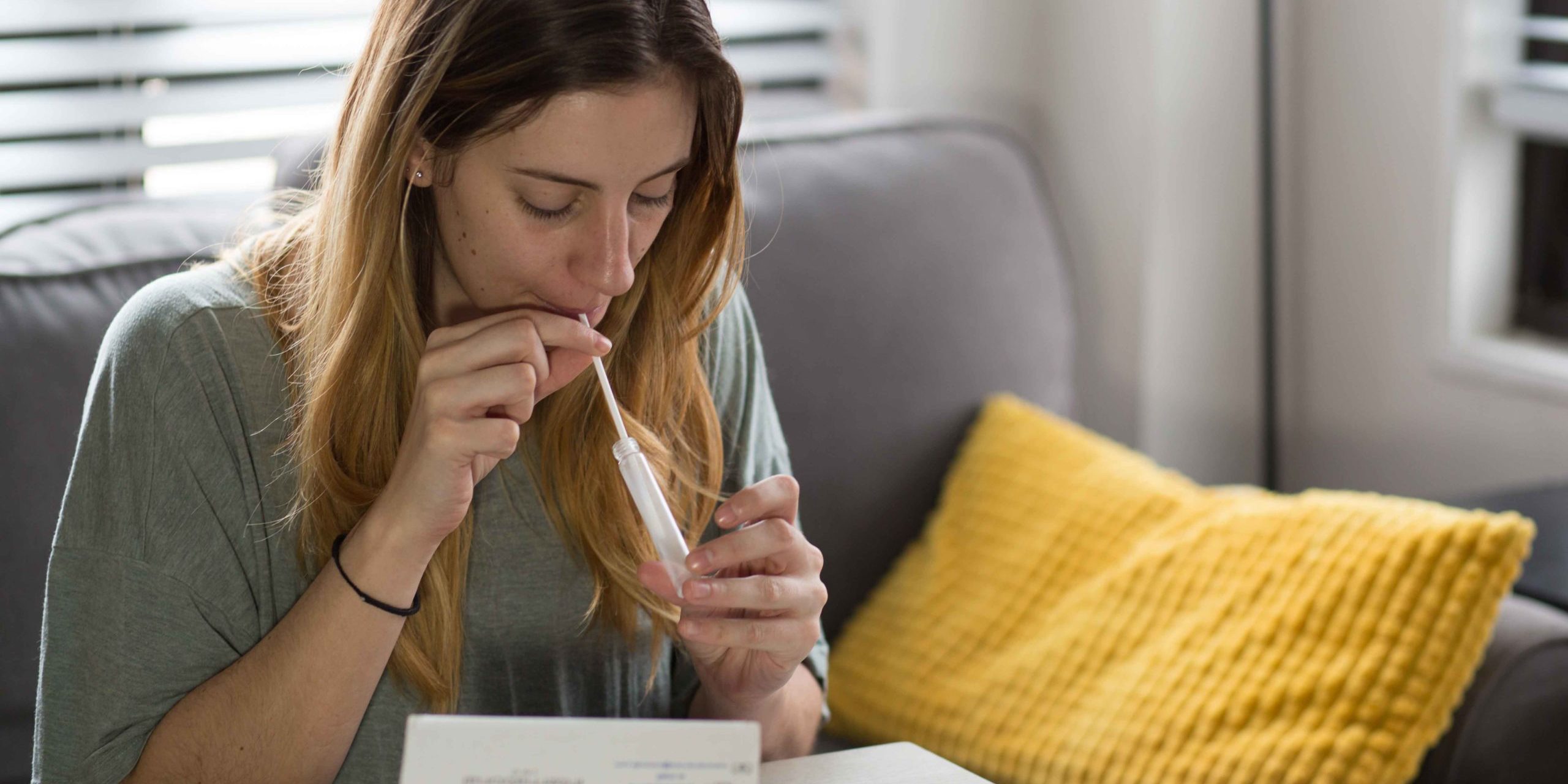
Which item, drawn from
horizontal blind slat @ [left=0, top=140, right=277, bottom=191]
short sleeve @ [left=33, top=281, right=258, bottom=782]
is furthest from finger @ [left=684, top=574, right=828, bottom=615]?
horizontal blind slat @ [left=0, top=140, right=277, bottom=191]

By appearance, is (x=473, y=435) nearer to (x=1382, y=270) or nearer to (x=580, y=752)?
(x=580, y=752)

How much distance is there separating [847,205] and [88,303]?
773 millimetres

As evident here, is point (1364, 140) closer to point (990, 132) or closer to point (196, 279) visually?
point (990, 132)

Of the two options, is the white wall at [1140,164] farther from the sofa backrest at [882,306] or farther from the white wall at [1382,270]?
the sofa backrest at [882,306]

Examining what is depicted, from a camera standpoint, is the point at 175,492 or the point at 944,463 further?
the point at 944,463

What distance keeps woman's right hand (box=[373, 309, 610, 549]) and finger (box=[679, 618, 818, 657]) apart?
0.51 feet

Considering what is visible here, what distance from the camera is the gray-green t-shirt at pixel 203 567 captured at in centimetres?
89

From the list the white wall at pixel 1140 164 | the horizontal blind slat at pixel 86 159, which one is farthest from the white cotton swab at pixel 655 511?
the white wall at pixel 1140 164

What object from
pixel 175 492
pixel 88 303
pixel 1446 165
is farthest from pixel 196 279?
pixel 1446 165

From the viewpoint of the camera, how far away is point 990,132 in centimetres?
181

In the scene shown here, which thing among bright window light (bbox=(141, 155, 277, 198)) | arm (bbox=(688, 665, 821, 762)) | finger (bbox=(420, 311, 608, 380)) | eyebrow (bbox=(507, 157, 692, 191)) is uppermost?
eyebrow (bbox=(507, 157, 692, 191))

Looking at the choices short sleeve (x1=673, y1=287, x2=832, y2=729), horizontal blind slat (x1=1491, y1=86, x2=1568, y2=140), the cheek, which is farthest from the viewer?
horizontal blind slat (x1=1491, y1=86, x2=1568, y2=140)

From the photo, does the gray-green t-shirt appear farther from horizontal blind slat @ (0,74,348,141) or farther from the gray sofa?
horizontal blind slat @ (0,74,348,141)

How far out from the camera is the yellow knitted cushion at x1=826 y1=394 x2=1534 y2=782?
3.96 feet
